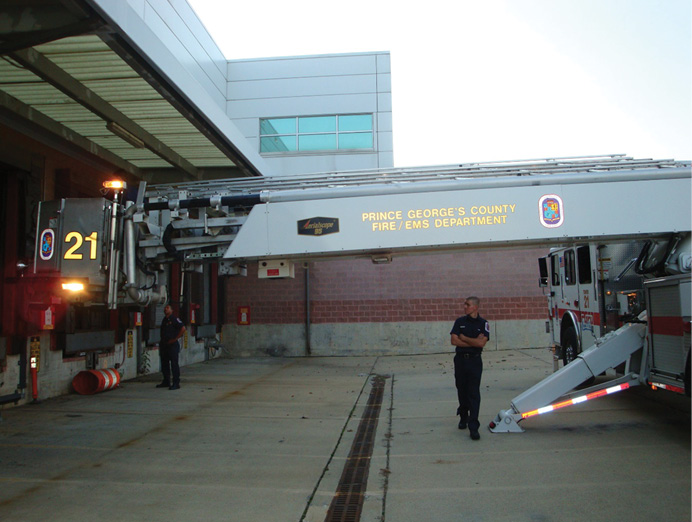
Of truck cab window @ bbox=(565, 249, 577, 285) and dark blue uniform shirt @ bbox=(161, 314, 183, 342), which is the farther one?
dark blue uniform shirt @ bbox=(161, 314, 183, 342)

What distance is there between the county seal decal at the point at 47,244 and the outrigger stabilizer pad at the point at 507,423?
620 centimetres

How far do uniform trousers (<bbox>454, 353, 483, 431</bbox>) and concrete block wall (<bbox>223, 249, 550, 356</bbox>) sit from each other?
462 inches

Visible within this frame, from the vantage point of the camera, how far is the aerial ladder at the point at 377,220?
6.39 metres

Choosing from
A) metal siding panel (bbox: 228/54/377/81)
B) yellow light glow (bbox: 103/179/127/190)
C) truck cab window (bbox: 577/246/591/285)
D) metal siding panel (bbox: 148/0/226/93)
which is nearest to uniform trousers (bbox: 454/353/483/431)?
truck cab window (bbox: 577/246/591/285)

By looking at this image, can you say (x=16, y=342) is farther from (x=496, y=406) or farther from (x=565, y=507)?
(x=565, y=507)

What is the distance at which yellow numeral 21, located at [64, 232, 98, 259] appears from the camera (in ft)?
24.3

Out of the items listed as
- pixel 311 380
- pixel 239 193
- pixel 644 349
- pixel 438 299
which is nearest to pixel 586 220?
pixel 644 349

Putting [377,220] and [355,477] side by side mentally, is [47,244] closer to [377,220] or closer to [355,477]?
[377,220]

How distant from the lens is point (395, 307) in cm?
1888

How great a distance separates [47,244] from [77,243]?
42 centimetres

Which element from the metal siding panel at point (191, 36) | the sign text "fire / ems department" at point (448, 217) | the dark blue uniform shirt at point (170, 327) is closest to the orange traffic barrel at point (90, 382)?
the dark blue uniform shirt at point (170, 327)

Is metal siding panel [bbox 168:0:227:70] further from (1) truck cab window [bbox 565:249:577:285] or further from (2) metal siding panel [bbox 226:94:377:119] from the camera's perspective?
(1) truck cab window [bbox 565:249:577:285]

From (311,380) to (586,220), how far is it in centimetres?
812

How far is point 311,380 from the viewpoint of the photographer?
12.9 m
